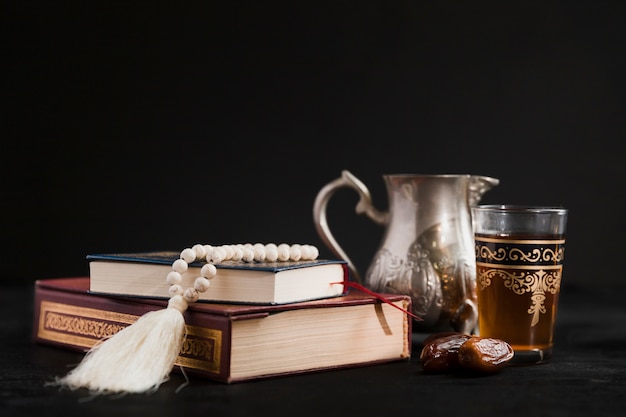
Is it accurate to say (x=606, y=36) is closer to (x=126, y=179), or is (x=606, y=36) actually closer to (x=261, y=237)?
(x=261, y=237)

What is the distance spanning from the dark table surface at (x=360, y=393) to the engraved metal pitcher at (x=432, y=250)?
103mm

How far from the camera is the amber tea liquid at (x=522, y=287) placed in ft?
4.30

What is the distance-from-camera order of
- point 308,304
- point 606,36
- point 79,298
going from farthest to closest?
point 606,36, point 79,298, point 308,304

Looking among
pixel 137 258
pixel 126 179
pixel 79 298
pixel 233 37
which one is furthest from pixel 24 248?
pixel 137 258

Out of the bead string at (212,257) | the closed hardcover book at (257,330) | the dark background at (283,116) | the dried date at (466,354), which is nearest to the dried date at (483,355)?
the dried date at (466,354)

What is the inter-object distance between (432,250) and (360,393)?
1.48 feet

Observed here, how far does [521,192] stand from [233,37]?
1036mm

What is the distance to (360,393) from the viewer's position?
112 centimetres

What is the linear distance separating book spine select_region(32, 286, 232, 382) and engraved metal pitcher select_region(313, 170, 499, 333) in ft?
1.19

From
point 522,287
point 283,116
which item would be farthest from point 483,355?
point 283,116

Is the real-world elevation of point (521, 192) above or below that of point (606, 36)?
below

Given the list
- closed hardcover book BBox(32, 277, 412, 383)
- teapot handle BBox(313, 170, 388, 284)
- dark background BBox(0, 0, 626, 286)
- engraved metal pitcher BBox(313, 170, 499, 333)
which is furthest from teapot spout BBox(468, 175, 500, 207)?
dark background BBox(0, 0, 626, 286)

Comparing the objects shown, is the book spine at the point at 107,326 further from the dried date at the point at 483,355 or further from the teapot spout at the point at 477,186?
the teapot spout at the point at 477,186

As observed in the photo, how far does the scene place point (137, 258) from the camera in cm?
130
